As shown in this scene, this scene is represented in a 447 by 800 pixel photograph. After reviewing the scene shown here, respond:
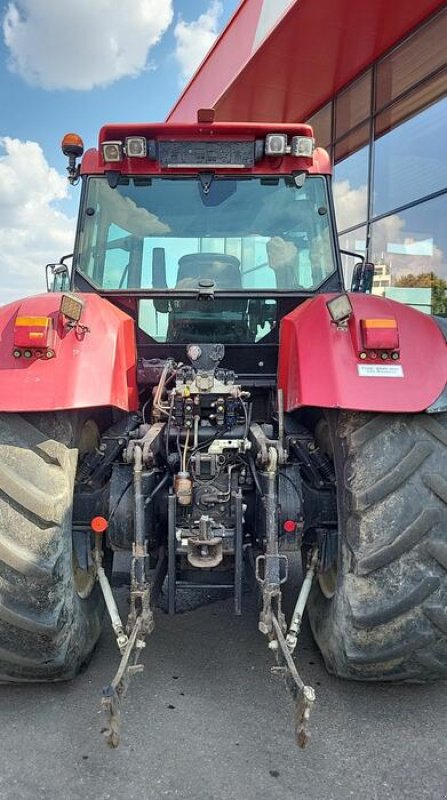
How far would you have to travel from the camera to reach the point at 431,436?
7.73ft

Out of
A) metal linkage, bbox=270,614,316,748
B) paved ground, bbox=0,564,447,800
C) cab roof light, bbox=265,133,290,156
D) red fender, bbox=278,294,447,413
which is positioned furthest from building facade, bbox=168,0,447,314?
metal linkage, bbox=270,614,316,748

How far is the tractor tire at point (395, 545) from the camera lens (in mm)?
2301

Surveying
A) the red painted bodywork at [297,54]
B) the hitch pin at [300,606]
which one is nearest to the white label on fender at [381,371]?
the hitch pin at [300,606]

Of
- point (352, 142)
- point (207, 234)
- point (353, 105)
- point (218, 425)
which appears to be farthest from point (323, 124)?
point (218, 425)

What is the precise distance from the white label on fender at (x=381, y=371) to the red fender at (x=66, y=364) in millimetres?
1033

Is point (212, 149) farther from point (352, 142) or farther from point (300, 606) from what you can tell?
point (352, 142)

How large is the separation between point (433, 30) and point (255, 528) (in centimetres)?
704

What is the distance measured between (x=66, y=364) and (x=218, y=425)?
732 millimetres

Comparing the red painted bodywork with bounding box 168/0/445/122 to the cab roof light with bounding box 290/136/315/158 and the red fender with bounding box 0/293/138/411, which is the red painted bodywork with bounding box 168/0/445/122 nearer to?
the cab roof light with bounding box 290/136/315/158

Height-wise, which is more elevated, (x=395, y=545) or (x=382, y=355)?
(x=382, y=355)

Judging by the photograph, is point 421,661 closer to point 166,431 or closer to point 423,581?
point 423,581

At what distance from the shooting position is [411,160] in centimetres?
851

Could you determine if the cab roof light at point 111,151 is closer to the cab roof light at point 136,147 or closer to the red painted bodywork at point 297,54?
the cab roof light at point 136,147

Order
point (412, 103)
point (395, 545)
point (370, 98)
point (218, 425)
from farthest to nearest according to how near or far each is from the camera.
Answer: point (370, 98) < point (412, 103) < point (218, 425) < point (395, 545)
